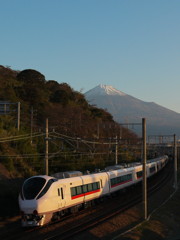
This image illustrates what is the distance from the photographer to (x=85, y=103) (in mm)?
87312

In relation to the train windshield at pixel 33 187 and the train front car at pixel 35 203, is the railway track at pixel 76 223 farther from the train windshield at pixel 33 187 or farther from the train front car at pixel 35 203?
the train windshield at pixel 33 187

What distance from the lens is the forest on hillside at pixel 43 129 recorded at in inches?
1385

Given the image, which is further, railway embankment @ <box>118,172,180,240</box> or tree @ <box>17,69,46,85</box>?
tree @ <box>17,69,46,85</box>

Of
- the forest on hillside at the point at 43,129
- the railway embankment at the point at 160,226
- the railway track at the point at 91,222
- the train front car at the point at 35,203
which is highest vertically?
the forest on hillside at the point at 43,129

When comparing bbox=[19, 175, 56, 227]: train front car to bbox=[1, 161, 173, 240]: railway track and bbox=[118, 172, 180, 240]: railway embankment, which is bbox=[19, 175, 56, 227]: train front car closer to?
bbox=[1, 161, 173, 240]: railway track

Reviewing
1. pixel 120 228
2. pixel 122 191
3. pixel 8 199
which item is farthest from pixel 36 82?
pixel 120 228

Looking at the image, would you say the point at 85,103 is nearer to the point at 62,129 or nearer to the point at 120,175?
the point at 62,129

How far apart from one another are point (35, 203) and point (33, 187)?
1059 mm

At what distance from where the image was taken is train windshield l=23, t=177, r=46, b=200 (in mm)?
19406

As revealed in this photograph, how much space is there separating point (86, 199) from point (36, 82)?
5064 centimetres

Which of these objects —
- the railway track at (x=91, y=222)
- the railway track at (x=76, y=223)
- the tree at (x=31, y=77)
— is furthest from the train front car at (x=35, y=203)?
the tree at (x=31, y=77)

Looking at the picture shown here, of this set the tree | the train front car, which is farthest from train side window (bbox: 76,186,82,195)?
the tree

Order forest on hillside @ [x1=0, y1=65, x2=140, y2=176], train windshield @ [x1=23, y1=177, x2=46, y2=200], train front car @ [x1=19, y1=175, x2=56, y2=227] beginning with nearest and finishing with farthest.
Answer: train front car @ [x1=19, y1=175, x2=56, y2=227] < train windshield @ [x1=23, y1=177, x2=46, y2=200] < forest on hillside @ [x1=0, y1=65, x2=140, y2=176]

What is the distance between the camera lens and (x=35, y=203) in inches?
747
